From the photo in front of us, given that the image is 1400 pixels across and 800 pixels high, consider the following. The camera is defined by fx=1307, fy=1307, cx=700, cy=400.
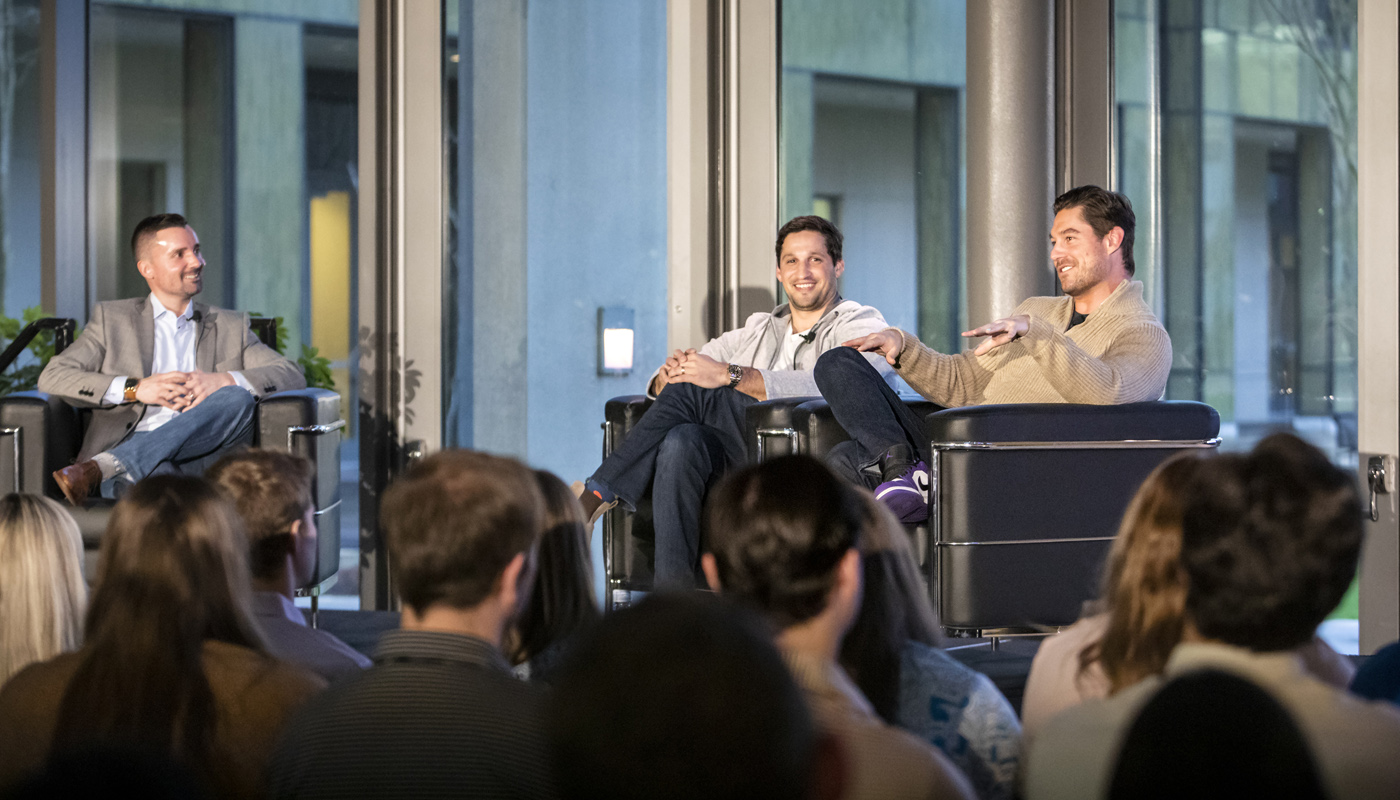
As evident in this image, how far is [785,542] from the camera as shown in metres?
1.33

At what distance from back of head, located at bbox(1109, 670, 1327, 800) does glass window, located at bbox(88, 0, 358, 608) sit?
5.31 m

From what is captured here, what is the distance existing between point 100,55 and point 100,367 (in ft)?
7.01

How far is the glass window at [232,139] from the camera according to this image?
19.0 ft

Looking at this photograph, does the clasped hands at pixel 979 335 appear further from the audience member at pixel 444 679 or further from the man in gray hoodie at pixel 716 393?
the audience member at pixel 444 679

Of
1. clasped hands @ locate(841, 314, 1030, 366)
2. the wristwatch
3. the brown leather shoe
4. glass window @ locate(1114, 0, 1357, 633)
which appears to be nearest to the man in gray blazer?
the brown leather shoe

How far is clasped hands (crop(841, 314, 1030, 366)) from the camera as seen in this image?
3.37m

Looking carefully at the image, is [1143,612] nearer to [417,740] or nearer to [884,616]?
[884,616]

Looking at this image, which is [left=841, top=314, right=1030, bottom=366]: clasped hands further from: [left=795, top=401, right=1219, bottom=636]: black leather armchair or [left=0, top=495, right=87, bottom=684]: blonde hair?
[left=0, top=495, right=87, bottom=684]: blonde hair

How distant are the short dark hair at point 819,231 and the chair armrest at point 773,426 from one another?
754 millimetres

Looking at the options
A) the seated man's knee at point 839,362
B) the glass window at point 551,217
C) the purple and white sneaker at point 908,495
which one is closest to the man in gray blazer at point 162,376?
the glass window at point 551,217

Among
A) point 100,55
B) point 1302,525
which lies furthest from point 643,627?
point 100,55

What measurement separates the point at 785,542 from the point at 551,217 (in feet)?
13.6

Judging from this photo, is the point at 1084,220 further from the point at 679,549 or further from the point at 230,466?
the point at 230,466

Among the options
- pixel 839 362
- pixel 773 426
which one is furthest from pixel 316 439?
pixel 839 362
